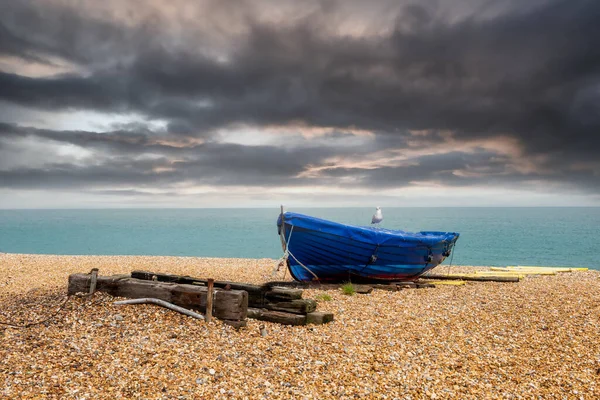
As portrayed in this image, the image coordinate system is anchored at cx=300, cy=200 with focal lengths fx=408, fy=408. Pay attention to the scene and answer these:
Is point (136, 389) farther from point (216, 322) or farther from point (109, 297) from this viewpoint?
point (109, 297)

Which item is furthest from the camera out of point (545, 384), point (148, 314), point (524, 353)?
point (148, 314)

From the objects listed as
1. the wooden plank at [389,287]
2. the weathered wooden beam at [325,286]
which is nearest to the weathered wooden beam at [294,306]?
the weathered wooden beam at [325,286]

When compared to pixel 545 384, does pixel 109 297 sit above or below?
above

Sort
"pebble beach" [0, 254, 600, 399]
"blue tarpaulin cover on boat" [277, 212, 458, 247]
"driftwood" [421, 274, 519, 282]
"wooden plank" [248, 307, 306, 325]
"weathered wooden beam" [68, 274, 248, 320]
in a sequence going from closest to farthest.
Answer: "pebble beach" [0, 254, 600, 399], "weathered wooden beam" [68, 274, 248, 320], "wooden plank" [248, 307, 306, 325], "blue tarpaulin cover on boat" [277, 212, 458, 247], "driftwood" [421, 274, 519, 282]

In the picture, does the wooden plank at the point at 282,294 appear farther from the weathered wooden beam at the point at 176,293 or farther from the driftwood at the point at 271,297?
the weathered wooden beam at the point at 176,293

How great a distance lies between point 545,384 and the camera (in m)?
7.09

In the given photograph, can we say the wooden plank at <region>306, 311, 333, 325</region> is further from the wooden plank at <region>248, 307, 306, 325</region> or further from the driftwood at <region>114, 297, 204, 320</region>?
the driftwood at <region>114, 297, 204, 320</region>

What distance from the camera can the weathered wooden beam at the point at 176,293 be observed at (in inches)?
358

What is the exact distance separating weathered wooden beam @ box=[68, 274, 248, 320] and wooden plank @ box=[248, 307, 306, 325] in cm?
73

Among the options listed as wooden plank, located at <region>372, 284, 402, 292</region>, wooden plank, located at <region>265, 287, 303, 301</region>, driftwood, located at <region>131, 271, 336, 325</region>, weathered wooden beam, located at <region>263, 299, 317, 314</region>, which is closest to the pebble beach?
driftwood, located at <region>131, 271, 336, 325</region>

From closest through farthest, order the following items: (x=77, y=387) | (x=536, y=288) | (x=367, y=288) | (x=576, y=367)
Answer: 1. (x=77, y=387)
2. (x=576, y=367)
3. (x=367, y=288)
4. (x=536, y=288)

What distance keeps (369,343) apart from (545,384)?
10.5ft

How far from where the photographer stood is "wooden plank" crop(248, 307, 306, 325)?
9.64m

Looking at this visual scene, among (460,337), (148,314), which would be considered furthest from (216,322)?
(460,337)
